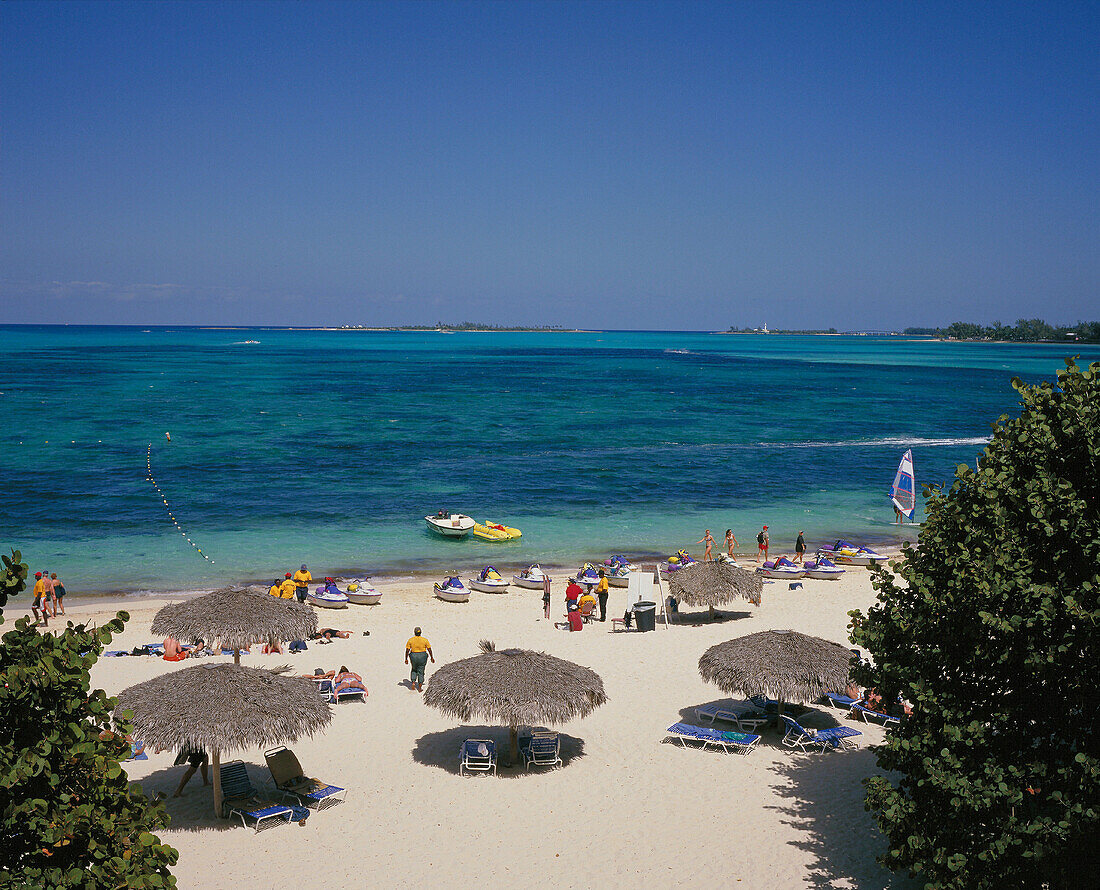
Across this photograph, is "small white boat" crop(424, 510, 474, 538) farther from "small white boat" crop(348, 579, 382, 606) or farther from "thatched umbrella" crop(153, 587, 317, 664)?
"thatched umbrella" crop(153, 587, 317, 664)

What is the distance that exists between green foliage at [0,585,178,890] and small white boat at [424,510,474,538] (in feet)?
83.7

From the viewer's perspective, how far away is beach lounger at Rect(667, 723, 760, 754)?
13.2 m

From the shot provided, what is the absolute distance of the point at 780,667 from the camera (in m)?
13.0

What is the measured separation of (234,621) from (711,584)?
→ 1066 centimetres

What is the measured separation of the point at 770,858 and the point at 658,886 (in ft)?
4.90

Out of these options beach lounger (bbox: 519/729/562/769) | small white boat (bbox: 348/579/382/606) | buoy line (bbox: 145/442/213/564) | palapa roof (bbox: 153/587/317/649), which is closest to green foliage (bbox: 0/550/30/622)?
beach lounger (bbox: 519/729/562/769)

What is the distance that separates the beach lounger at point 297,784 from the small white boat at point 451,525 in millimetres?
19740

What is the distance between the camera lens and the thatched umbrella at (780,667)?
1288 centimetres

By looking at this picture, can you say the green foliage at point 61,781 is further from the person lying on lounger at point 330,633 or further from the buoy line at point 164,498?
the buoy line at point 164,498

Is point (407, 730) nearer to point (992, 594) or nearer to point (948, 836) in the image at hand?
point (948, 836)

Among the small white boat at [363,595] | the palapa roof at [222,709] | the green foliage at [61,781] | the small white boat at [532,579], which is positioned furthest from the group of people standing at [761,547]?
the green foliage at [61,781]

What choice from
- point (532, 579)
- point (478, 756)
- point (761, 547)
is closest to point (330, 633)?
point (532, 579)

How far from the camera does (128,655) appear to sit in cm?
1820

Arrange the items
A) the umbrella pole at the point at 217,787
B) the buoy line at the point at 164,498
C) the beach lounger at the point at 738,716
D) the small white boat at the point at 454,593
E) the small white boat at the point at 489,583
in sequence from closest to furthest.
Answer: the umbrella pole at the point at 217,787, the beach lounger at the point at 738,716, the small white boat at the point at 454,593, the small white boat at the point at 489,583, the buoy line at the point at 164,498
